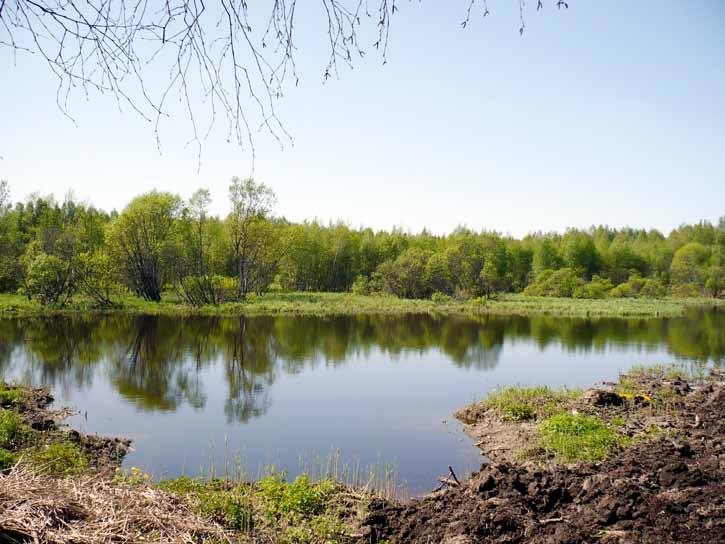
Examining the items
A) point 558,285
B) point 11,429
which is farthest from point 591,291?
point 11,429

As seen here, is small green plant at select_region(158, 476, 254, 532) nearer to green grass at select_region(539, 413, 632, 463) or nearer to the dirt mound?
the dirt mound

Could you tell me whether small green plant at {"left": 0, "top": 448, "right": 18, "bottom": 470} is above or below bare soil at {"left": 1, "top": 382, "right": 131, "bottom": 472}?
above

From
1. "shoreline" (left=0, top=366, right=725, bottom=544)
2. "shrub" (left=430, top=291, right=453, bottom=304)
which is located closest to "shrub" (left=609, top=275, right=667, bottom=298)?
"shrub" (left=430, top=291, right=453, bottom=304)

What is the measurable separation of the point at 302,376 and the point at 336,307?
31.1m

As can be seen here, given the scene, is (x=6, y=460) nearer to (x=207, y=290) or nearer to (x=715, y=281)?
(x=207, y=290)

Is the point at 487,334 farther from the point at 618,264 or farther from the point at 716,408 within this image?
the point at 618,264

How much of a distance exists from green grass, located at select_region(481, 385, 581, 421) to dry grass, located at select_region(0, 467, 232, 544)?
1070 cm

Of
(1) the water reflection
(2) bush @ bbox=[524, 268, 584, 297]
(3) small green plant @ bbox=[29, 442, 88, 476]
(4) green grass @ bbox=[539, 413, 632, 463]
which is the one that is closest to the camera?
(3) small green plant @ bbox=[29, 442, 88, 476]

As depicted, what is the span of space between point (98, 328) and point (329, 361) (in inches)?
703

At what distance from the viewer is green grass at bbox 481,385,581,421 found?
1460cm

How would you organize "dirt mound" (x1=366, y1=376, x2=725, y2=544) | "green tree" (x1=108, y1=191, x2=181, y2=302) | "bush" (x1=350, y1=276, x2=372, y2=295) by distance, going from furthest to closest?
"bush" (x1=350, y1=276, x2=372, y2=295), "green tree" (x1=108, y1=191, x2=181, y2=302), "dirt mound" (x1=366, y1=376, x2=725, y2=544)

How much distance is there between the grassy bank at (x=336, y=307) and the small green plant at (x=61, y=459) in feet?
117

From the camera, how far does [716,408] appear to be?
13.3 metres

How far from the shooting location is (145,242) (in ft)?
174
